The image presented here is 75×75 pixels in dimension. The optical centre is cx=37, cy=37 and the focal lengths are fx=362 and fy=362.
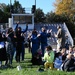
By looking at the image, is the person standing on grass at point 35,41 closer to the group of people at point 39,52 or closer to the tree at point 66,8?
the group of people at point 39,52

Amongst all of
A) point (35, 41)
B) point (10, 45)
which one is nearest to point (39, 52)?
point (10, 45)

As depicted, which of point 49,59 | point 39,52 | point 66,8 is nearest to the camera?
point 49,59

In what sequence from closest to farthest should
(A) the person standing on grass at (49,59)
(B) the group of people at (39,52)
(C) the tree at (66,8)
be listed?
(B) the group of people at (39,52), (A) the person standing on grass at (49,59), (C) the tree at (66,8)

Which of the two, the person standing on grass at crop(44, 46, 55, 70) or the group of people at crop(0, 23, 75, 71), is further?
the person standing on grass at crop(44, 46, 55, 70)

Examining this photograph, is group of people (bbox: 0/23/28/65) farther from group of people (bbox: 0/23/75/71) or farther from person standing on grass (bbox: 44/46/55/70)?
person standing on grass (bbox: 44/46/55/70)

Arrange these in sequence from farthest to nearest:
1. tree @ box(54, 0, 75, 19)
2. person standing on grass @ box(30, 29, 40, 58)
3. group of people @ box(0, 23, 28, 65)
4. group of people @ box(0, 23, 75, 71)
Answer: tree @ box(54, 0, 75, 19) < person standing on grass @ box(30, 29, 40, 58) < group of people @ box(0, 23, 28, 65) < group of people @ box(0, 23, 75, 71)

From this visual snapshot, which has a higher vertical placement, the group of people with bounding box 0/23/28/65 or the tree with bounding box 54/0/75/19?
the tree with bounding box 54/0/75/19

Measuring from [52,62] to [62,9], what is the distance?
5311 centimetres

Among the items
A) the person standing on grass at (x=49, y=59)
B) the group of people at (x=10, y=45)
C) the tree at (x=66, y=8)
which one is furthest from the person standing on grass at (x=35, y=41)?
the tree at (x=66, y=8)

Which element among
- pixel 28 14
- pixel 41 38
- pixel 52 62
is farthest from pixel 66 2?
pixel 52 62

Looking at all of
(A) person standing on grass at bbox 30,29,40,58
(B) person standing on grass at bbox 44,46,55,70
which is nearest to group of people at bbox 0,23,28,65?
(A) person standing on grass at bbox 30,29,40,58

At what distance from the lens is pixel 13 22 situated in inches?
2344

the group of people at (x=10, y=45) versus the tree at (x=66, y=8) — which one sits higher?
the tree at (x=66, y=8)

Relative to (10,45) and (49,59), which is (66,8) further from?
(49,59)
